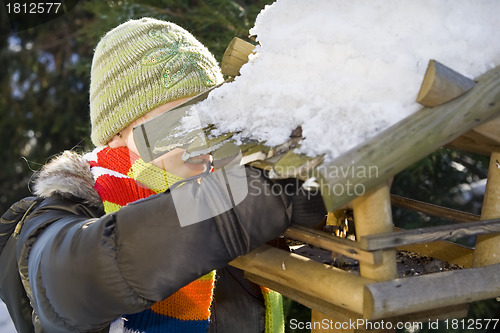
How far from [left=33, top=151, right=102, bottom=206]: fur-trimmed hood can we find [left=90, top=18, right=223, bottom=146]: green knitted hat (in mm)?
150

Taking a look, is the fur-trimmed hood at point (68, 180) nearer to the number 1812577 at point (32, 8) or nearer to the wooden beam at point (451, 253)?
the wooden beam at point (451, 253)

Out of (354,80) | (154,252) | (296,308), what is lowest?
(296,308)

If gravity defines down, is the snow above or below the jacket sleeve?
above

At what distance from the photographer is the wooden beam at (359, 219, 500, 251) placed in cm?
95

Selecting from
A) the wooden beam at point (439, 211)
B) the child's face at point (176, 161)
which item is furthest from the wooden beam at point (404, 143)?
the child's face at point (176, 161)

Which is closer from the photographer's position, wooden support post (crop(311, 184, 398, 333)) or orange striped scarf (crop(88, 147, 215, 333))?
wooden support post (crop(311, 184, 398, 333))

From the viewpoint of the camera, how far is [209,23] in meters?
2.35

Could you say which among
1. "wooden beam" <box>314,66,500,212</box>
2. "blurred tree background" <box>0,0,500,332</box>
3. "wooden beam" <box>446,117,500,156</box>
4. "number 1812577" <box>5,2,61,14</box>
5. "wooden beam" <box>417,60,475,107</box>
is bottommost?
"blurred tree background" <box>0,0,500,332</box>

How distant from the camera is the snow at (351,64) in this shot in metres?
0.95

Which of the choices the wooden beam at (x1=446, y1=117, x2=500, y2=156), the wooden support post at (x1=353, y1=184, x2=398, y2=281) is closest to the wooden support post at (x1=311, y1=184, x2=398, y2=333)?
the wooden support post at (x1=353, y1=184, x2=398, y2=281)

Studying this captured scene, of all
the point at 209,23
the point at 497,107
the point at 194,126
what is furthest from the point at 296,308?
the point at 497,107

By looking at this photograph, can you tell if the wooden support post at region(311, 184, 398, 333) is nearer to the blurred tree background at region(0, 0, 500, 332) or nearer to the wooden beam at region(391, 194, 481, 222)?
the wooden beam at region(391, 194, 481, 222)

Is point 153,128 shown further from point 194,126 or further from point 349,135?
point 349,135

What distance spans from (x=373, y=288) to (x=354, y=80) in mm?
357
